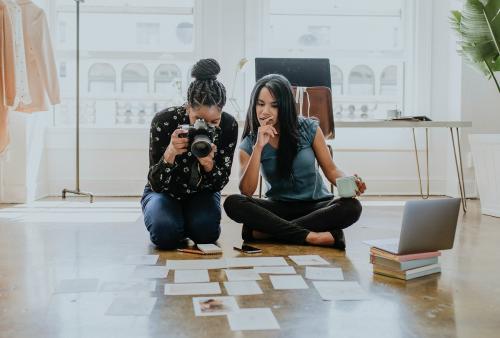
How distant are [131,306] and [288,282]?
0.48 m

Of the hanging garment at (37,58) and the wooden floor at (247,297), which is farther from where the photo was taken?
the hanging garment at (37,58)

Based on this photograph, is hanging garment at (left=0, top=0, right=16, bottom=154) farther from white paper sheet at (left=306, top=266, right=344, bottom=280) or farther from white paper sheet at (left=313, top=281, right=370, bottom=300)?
white paper sheet at (left=313, top=281, right=370, bottom=300)

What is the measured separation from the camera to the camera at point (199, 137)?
2.12 m

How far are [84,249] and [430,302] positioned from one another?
1346mm

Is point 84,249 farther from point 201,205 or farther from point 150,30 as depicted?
point 150,30

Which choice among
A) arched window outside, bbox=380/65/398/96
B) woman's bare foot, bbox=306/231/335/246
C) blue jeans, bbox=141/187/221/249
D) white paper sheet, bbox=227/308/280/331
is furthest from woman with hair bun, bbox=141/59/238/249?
arched window outside, bbox=380/65/398/96

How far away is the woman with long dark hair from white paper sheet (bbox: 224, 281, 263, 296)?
2.03 ft

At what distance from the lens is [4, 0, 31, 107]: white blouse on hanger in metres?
3.71

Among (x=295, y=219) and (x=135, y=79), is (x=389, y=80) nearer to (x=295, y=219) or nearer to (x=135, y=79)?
(x=135, y=79)

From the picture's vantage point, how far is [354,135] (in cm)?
473

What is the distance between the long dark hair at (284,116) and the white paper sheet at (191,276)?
699 millimetres

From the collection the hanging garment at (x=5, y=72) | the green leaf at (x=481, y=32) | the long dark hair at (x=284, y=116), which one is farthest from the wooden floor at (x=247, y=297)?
the green leaf at (x=481, y=32)

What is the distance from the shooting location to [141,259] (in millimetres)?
2154

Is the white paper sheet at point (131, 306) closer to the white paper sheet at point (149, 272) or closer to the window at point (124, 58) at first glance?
the white paper sheet at point (149, 272)
